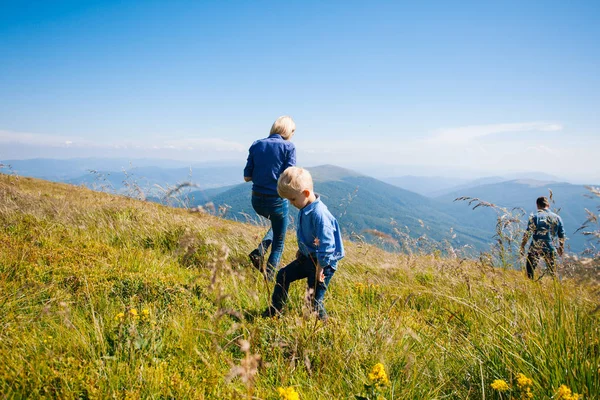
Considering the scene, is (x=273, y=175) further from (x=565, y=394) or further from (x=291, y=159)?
(x=565, y=394)

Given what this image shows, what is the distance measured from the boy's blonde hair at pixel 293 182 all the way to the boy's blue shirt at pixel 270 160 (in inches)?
51.7

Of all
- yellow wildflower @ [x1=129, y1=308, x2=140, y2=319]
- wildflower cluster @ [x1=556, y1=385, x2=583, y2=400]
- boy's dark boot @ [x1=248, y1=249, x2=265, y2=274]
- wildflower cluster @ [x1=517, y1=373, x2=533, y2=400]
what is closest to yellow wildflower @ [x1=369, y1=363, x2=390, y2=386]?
wildflower cluster @ [x1=517, y1=373, x2=533, y2=400]

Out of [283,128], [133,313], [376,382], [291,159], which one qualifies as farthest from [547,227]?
[133,313]

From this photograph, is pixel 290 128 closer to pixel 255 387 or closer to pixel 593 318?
pixel 255 387

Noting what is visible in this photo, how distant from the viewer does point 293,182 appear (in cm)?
358

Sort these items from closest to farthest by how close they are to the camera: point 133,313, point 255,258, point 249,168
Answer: point 133,313
point 255,258
point 249,168

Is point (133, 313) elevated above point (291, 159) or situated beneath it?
situated beneath

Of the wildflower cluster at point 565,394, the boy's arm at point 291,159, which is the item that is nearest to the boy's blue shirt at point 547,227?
the wildflower cluster at point 565,394

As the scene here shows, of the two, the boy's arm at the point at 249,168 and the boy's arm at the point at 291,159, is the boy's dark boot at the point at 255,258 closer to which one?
the boy's arm at the point at 249,168

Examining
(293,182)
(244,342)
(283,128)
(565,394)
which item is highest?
(283,128)

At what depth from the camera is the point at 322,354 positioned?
2.48 m

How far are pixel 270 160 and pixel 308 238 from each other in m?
1.83

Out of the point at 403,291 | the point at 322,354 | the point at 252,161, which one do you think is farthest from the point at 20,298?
the point at 403,291

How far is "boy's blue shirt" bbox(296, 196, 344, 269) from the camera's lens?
3432 millimetres
